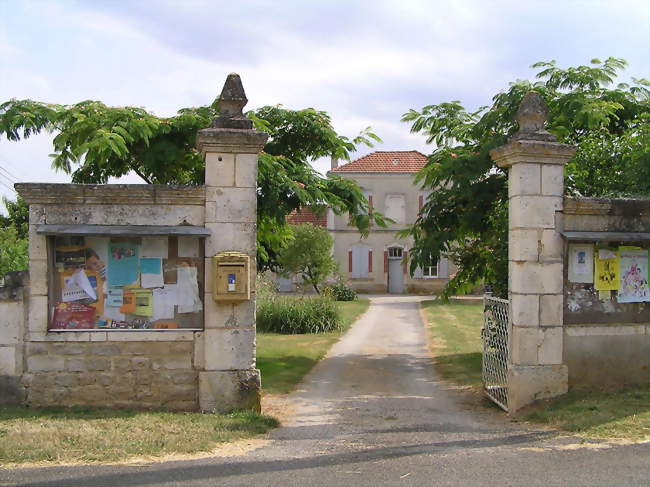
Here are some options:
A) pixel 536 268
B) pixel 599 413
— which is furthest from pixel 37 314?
pixel 599 413

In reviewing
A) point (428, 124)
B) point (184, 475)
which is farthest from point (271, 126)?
point (184, 475)

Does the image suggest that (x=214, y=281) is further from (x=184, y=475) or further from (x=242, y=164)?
(x=184, y=475)

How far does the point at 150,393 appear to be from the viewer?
6984 mm

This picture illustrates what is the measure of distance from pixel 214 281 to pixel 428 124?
6.72 m

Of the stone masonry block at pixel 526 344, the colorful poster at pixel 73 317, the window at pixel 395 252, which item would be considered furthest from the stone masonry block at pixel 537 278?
the window at pixel 395 252

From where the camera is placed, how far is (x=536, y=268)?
290 inches

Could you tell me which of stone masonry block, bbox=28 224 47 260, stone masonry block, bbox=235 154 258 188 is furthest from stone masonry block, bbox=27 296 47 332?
stone masonry block, bbox=235 154 258 188

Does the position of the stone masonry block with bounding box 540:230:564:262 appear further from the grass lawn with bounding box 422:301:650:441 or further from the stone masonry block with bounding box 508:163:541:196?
the grass lawn with bounding box 422:301:650:441

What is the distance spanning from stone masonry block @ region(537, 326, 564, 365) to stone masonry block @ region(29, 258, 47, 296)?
546cm

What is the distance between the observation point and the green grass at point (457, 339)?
11.1m

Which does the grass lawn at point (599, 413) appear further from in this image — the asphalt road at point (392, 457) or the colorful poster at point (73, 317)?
the colorful poster at point (73, 317)

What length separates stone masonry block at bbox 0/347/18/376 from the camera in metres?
6.84

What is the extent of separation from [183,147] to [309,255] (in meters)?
16.0

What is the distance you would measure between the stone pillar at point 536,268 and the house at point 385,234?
25.3m
